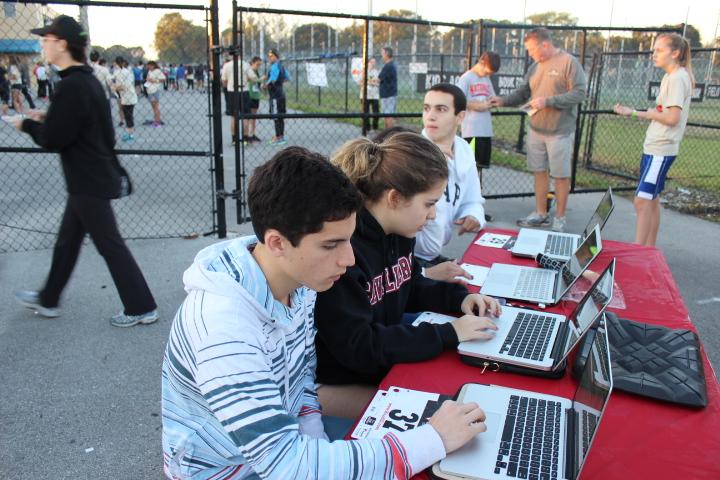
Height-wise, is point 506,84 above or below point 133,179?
above

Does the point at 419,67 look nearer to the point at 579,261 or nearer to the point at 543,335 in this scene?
the point at 579,261

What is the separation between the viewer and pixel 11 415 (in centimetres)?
273

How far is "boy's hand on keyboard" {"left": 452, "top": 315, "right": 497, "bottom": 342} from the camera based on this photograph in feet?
5.98

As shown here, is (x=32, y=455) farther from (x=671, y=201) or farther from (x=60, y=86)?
(x=671, y=201)

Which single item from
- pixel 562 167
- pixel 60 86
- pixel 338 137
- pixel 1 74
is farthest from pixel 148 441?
pixel 1 74

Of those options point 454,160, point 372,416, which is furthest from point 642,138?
point 372,416

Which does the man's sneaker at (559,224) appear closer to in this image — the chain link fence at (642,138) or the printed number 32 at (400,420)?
the chain link fence at (642,138)

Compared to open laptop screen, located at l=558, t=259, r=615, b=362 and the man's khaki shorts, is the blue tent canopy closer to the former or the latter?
the man's khaki shorts

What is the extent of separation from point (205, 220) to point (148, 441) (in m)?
3.78

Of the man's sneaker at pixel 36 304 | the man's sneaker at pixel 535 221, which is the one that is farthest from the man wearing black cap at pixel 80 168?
the man's sneaker at pixel 535 221

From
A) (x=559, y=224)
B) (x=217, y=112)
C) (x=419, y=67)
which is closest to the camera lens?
(x=217, y=112)

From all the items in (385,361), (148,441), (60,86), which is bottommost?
(148,441)

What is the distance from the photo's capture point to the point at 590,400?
4.33 feet

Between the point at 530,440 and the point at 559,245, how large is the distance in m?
1.74
